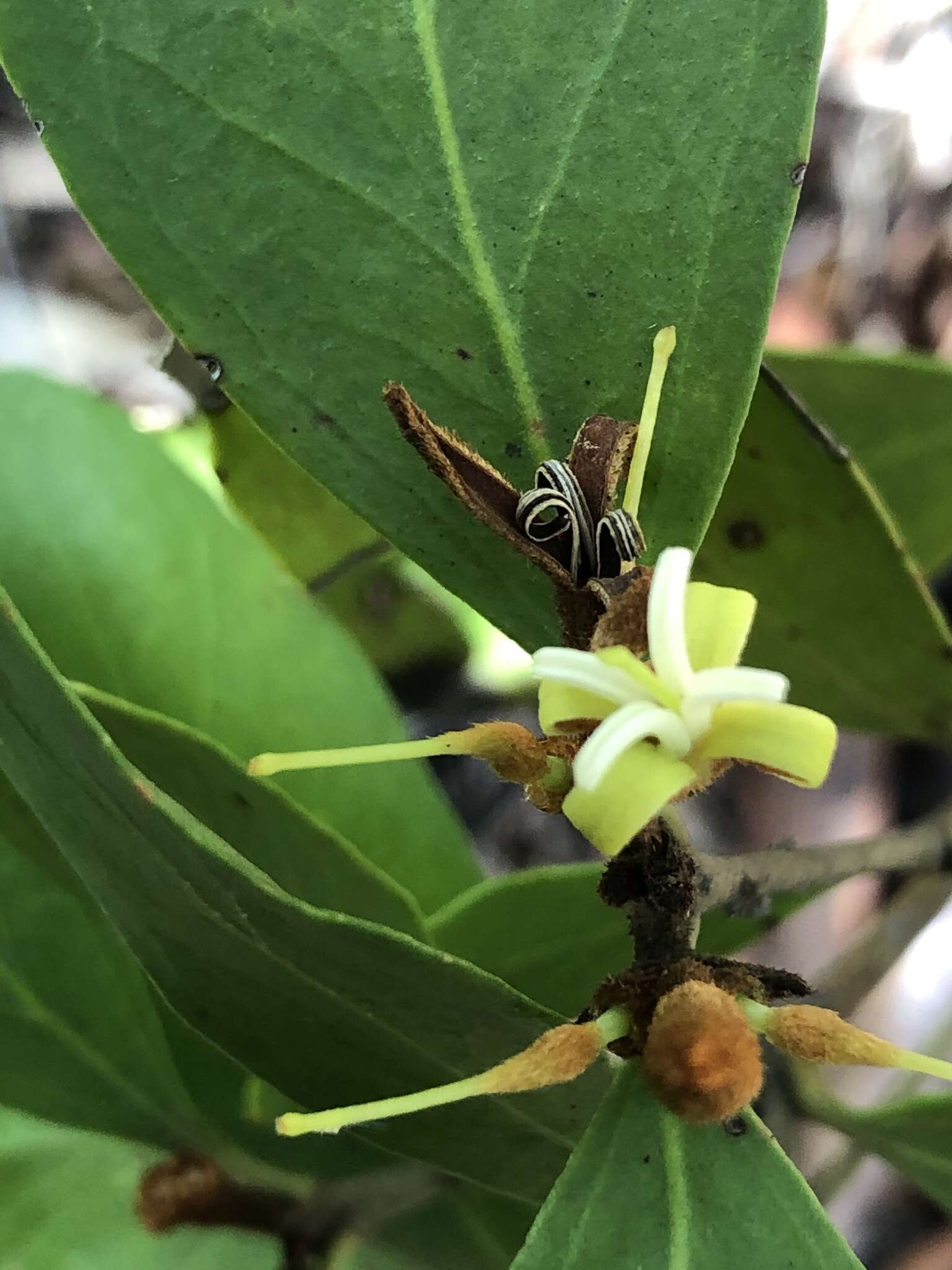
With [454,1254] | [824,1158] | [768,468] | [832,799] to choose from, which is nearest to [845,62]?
[832,799]

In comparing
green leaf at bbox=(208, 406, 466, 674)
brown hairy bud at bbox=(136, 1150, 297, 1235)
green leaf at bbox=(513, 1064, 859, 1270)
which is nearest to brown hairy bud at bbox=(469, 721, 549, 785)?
green leaf at bbox=(513, 1064, 859, 1270)

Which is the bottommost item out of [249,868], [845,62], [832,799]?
[249,868]

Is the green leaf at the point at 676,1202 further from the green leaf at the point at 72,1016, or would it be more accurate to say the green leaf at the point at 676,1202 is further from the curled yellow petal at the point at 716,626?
the green leaf at the point at 72,1016

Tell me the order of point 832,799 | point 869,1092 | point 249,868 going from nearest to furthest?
point 249,868
point 869,1092
point 832,799

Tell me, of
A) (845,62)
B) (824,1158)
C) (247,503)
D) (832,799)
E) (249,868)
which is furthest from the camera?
(845,62)

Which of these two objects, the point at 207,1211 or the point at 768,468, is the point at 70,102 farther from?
the point at 207,1211

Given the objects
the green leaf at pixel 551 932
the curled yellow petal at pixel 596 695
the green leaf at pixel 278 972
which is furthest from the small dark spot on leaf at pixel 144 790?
the green leaf at pixel 551 932
